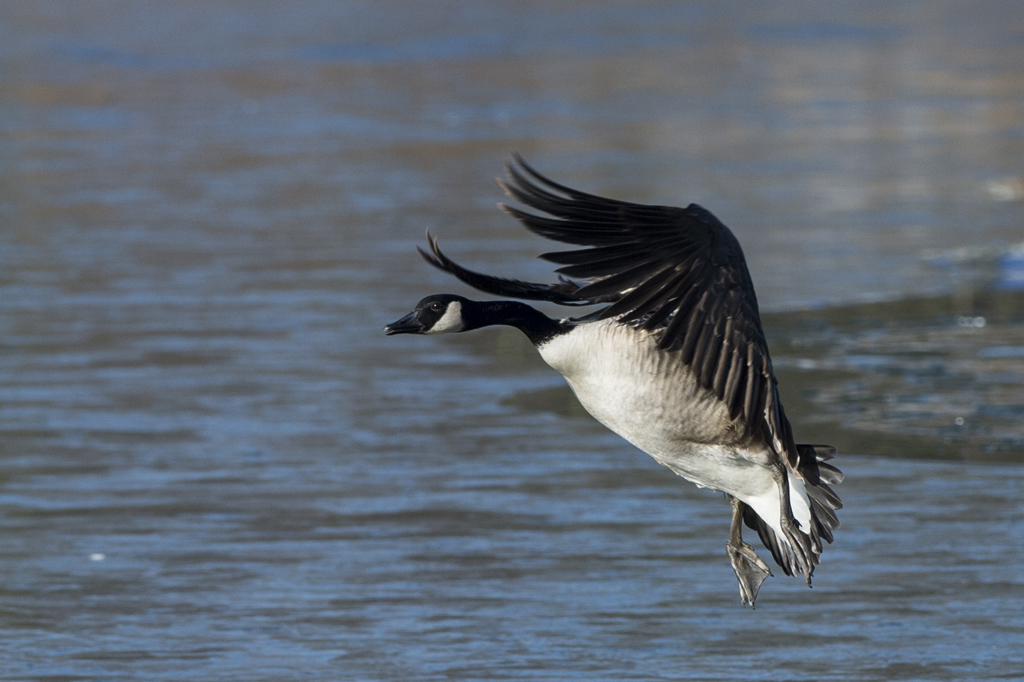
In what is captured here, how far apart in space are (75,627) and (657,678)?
2163mm

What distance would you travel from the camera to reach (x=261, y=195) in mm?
16906

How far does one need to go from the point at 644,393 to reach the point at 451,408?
4015 millimetres

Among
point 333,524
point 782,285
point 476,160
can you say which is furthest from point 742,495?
point 476,160

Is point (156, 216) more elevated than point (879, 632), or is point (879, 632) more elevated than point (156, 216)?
point (156, 216)

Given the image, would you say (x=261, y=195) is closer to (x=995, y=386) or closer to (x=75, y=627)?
(x=995, y=386)

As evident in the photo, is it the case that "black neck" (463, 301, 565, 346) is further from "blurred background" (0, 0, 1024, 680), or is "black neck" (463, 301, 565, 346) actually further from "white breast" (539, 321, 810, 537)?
"blurred background" (0, 0, 1024, 680)

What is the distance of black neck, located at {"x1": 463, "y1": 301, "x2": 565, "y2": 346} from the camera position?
5.30 metres

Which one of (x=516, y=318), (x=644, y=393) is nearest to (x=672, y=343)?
(x=644, y=393)

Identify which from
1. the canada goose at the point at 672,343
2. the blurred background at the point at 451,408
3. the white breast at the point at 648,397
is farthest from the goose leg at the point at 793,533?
the blurred background at the point at 451,408

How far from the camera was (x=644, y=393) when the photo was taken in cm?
520

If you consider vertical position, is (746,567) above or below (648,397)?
below

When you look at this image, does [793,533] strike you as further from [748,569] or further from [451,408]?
[451,408]

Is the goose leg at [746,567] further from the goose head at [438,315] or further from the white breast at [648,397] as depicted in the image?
the goose head at [438,315]

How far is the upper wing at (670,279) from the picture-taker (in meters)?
4.77
